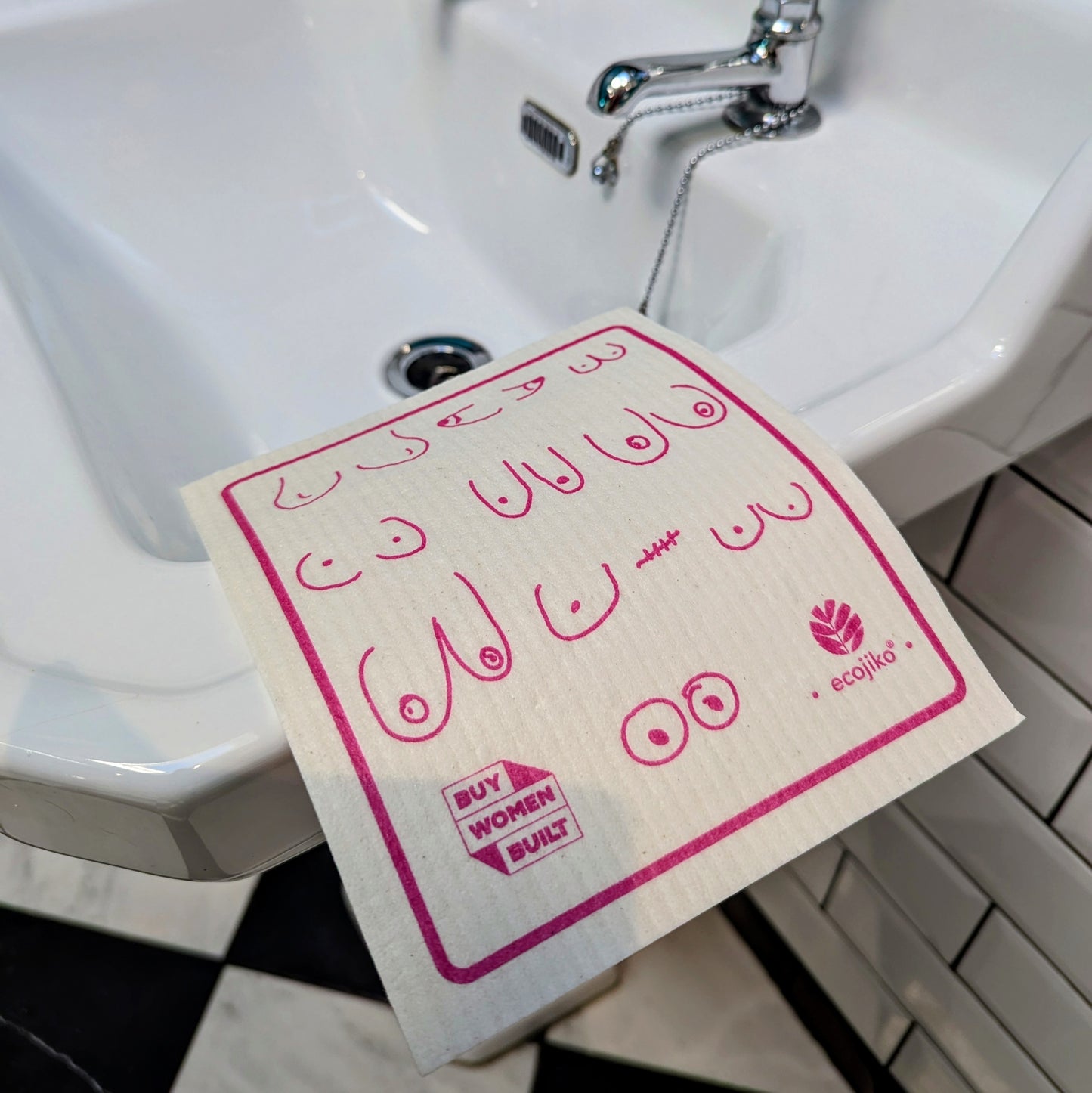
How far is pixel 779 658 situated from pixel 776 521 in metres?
0.04

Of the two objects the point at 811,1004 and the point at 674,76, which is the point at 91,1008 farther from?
the point at 674,76

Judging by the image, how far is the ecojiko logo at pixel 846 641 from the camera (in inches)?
8.7

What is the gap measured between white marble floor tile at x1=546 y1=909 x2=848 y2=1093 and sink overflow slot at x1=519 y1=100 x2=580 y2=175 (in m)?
0.65

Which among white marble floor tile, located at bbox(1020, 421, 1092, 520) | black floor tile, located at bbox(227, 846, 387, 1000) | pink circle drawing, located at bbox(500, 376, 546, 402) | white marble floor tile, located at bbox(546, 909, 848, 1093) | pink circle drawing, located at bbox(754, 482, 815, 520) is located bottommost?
black floor tile, located at bbox(227, 846, 387, 1000)

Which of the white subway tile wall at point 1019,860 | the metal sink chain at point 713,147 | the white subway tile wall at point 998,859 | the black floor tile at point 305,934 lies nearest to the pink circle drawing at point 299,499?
the metal sink chain at point 713,147

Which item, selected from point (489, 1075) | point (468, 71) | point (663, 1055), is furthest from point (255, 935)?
point (468, 71)

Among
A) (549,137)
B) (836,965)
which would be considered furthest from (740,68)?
(836,965)

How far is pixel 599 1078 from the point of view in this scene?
80 centimetres

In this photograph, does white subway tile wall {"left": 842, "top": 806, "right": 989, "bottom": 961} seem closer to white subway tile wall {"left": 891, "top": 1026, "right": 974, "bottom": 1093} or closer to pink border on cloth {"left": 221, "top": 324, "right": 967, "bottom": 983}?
white subway tile wall {"left": 891, "top": 1026, "right": 974, "bottom": 1093}

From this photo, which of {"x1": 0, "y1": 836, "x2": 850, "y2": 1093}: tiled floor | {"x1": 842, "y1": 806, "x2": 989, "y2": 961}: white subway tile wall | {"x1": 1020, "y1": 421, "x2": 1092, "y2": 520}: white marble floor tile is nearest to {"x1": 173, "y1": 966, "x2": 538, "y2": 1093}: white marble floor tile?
{"x1": 0, "y1": 836, "x2": 850, "y2": 1093}: tiled floor

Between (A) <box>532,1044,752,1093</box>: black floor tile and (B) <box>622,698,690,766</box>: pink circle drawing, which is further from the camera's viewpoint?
(A) <box>532,1044,752,1093</box>: black floor tile

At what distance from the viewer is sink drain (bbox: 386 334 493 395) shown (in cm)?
49

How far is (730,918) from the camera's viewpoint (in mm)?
883

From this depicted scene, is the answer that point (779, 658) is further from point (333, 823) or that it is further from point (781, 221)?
point (781, 221)
